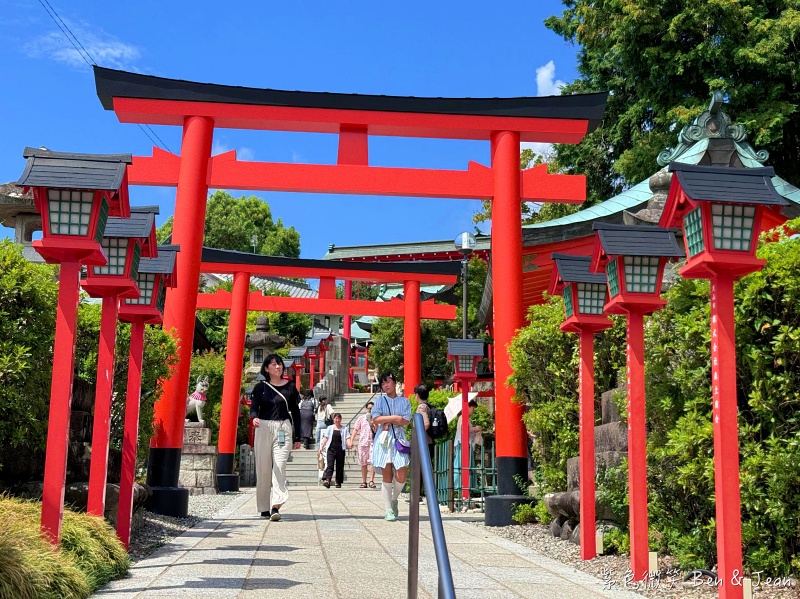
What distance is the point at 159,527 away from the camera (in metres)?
8.62

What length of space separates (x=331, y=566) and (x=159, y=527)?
3.11m

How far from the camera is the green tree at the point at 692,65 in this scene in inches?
738

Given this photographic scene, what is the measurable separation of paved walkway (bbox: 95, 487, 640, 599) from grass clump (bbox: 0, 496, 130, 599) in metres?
0.17

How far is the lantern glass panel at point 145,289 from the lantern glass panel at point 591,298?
345 centimetres

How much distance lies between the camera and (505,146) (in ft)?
35.6

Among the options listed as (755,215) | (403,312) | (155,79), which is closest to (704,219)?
(755,215)

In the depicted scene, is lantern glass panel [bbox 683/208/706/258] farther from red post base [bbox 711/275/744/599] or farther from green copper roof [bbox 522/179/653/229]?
green copper roof [bbox 522/179/653/229]

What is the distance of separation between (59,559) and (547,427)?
5692 millimetres

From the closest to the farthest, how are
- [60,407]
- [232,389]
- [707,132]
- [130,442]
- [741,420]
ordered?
[60,407] < [741,420] < [130,442] < [707,132] < [232,389]

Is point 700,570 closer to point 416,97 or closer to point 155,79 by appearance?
point 416,97

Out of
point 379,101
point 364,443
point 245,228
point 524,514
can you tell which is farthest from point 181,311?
point 245,228

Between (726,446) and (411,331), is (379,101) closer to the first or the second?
(726,446)

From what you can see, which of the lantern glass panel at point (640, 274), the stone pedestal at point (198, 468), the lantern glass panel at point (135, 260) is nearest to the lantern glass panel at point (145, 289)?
the lantern glass panel at point (135, 260)

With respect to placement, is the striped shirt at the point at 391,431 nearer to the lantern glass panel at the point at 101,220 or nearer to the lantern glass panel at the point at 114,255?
the lantern glass panel at the point at 114,255
